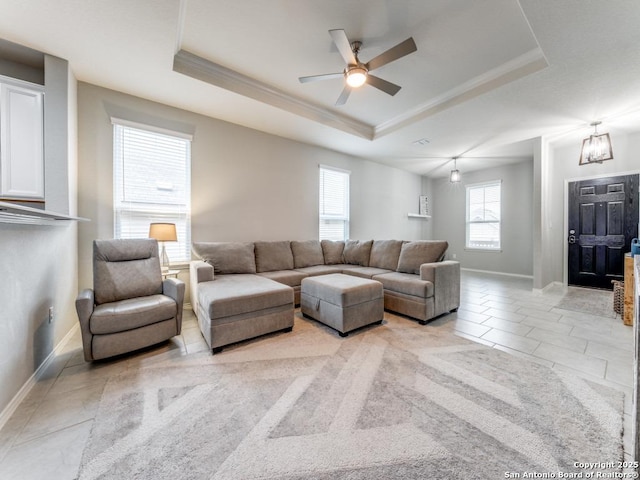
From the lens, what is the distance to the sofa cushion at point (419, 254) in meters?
3.32

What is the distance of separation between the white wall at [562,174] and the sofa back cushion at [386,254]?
2847 mm

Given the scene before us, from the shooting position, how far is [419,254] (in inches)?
134

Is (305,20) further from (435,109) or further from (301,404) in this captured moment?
(301,404)

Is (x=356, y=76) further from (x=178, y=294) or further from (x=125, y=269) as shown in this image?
(x=125, y=269)

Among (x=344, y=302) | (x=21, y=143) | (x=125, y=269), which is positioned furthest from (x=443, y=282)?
(x=21, y=143)

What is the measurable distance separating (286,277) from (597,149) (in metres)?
4.87

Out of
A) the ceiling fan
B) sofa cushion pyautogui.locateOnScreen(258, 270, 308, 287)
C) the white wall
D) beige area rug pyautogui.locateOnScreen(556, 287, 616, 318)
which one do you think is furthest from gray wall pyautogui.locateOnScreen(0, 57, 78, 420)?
the white wall

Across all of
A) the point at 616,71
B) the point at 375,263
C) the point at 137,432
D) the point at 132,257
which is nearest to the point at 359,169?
the point at 375,263

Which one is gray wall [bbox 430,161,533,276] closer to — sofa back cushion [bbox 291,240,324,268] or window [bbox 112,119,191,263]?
sofa back cushion [bbox 291,240,324,268]

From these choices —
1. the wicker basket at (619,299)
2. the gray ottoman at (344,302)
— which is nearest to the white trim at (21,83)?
the gray ottoman at (344,302)

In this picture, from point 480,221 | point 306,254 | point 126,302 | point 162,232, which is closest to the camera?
point 126,302

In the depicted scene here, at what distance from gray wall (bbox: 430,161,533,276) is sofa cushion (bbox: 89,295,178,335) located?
7.07 m

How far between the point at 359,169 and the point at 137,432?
5409 mm

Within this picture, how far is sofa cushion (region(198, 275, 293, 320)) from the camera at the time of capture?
222 cm
